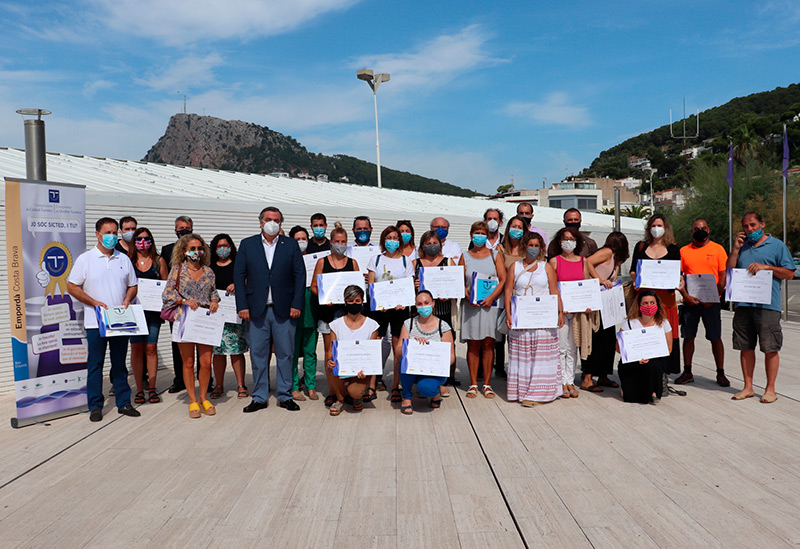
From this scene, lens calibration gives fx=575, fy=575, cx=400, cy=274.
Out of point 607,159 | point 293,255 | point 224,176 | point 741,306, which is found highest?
point 607,159

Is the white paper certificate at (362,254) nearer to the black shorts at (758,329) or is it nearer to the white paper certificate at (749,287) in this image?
the white paper certificate at (749,287)

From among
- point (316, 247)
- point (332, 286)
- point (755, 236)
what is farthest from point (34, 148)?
point (755, 236)

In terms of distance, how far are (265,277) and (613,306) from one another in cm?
398

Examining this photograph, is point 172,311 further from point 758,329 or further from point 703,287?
point 758,329

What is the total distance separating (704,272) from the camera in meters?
6.88

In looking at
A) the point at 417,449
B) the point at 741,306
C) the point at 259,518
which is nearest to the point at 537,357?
the point at 417,449

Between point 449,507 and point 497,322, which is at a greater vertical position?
point 497,322

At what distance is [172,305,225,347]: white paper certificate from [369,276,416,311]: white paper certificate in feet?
5.70

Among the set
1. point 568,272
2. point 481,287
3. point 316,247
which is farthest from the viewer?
point 316,247

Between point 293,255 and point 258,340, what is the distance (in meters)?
1.03

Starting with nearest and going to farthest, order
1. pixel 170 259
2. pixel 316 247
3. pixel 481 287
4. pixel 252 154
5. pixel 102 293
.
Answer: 1. pixel 102 293
2. pixel 481 287
3. pixel 170 259
4. pixel 316 247
5. pixel 252 154

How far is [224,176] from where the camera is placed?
53.5ft

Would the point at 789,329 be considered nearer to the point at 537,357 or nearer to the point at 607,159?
the point at 537,357

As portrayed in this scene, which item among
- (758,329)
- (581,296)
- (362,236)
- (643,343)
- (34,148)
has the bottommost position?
(643,343)
